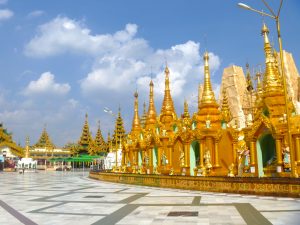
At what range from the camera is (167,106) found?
31953 millimetres

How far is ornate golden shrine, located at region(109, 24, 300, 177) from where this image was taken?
1736 centimetres

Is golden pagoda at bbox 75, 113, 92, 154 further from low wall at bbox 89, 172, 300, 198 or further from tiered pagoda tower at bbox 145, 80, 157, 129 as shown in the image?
low wall at bbox 89, 172, 300, 198

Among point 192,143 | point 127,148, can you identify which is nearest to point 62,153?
point 127,148

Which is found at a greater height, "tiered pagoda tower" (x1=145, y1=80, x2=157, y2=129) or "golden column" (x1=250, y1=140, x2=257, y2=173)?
"tiered pagoda tower" (x1=145, y1=80, x2=157, y2=129)

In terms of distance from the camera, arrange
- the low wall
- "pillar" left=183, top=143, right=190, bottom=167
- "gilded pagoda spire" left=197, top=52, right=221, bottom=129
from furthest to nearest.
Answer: "pillar" left=183, top=143, right=190, bottom=167 → "gilded pagoda spire" left=197, top=52, right=221, bottom=129 → the low wall

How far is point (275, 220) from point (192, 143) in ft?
49.3

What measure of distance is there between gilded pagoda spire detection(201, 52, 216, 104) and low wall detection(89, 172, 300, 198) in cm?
678

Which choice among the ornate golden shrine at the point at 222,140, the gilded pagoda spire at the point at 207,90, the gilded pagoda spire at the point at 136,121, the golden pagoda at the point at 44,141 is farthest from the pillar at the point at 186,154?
the golden pagoda at the point at 44,141

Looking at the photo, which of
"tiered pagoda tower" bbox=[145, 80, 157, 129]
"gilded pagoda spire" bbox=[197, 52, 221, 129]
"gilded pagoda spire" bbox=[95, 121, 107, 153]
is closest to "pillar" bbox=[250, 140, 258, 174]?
"gilded pagoda spire" bbox=[197, 52, 221, 129]

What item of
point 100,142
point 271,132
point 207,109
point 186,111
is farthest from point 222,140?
point 100,142

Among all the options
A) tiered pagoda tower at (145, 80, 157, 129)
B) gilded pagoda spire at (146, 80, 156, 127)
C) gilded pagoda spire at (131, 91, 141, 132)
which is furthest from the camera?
gilded pagoda spire at (131, 91, 141, 132)

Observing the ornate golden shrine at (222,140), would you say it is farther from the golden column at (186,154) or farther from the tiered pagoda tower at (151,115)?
the tiered pagoda tower at (151,115)

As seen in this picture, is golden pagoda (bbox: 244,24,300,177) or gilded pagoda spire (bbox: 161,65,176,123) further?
gilded pagoda spire (bbox: 161,65,176,123)

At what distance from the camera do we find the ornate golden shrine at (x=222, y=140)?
17359 mm
